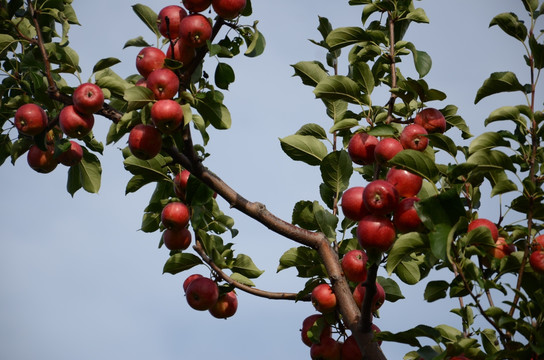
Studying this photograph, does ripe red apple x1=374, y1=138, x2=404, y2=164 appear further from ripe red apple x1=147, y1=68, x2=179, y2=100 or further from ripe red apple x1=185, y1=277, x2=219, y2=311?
ripe red apple x1=185, y1=277, x2=219, y2=311

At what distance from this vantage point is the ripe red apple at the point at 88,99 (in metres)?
3.28

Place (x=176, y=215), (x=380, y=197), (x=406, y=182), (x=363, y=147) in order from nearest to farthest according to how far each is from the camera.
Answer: (x=380, y=197)
(x=406, y=182)
(x=363, y=147)
(x=176, y=215)

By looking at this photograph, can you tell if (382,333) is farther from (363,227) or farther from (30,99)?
(30,99)

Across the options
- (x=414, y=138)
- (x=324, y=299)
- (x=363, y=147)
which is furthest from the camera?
(x=324, y=299)

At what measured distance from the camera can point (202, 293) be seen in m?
3.62

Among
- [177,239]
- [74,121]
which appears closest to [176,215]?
[177,239]

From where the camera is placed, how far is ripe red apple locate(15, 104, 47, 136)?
3.56 metres

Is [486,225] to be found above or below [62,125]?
below

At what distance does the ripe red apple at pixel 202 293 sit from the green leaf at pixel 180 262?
0.47 ft

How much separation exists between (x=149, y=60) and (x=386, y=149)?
1423 mm

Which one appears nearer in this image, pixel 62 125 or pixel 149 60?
pixel 149 60

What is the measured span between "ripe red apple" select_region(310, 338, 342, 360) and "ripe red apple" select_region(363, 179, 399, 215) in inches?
40.3

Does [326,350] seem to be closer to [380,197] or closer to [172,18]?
[380,197]

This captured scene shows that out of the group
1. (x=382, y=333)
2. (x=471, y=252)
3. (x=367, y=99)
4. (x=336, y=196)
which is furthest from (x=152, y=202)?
(x=471, y=252)
